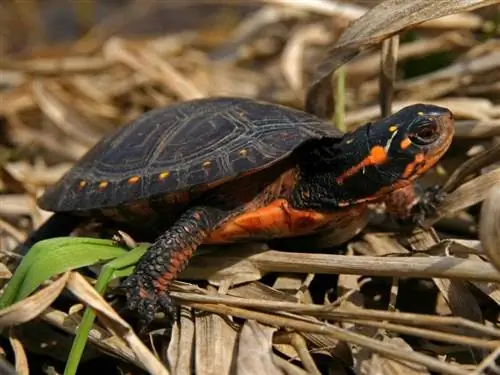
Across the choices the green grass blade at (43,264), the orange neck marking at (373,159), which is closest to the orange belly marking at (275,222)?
the orange neck marking at (373,159)

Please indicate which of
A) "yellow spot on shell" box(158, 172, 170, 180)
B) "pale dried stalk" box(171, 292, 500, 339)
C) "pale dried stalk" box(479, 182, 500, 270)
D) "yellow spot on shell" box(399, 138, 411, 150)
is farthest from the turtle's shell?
"pale dried stalk" box(479, 182, 500, 270)

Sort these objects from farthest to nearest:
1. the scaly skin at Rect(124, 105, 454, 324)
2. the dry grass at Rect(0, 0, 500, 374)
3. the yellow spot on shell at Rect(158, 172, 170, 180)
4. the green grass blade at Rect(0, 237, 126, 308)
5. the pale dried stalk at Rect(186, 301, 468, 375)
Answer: the yellow spot on shell at Rect(158, 172, 170, 180) → the scaly skin at Rect(124, 105, 454, 324) → the green grass blade at Rect(0, 237, 126, 308) → the dry grass at Rect(0, 0, 500, 374) → the pale dried stalk at Rect(186, 301, 468, 375)

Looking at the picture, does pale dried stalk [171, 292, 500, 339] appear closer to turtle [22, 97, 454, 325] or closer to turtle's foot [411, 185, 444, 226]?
turtle [22, 97, 454, 325]

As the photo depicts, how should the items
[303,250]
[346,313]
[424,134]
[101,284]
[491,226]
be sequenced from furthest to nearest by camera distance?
1. [303,250]
2. [424,134]
3. [101,284]
4. [346,313]
5. [491,226]

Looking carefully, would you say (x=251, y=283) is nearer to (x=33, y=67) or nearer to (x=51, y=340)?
(x=51, y=340)

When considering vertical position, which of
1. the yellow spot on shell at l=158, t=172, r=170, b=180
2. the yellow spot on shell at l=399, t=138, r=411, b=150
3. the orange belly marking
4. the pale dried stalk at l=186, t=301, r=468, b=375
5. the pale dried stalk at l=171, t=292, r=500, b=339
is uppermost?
the yellow spot on shell at l=399, t=138, r=411, b=150

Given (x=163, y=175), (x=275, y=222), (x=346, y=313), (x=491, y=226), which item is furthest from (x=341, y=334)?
(x=163, y=175)

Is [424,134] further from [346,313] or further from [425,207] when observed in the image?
[346,313]
